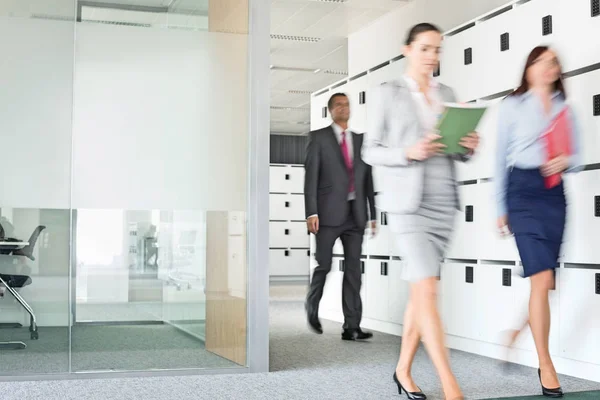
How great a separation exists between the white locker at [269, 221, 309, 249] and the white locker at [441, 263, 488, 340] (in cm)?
1055

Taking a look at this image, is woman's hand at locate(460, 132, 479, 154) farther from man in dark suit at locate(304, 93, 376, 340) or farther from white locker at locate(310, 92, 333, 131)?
white locker at locate(310, 92, 333, 131)

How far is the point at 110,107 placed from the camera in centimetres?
413

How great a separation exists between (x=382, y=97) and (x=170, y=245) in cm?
148

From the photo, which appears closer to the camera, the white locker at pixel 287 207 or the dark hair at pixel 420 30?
the dark hair at pixel 420 30

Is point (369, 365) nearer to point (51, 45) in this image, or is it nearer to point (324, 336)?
point (324, 336)

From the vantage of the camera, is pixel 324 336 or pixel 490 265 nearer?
pixel 490 265

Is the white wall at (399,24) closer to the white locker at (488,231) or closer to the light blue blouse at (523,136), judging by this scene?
the white locker at (488,231)

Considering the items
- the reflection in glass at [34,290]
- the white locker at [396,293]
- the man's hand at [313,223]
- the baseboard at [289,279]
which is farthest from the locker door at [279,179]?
the reflection in glass at [34,290]

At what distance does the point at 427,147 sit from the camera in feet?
9.87

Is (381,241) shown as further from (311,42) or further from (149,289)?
(311,42)

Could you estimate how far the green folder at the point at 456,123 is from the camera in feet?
9.70

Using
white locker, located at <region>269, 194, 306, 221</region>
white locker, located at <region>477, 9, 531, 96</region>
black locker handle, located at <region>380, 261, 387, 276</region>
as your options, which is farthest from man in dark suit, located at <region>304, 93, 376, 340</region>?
white locker, located at <region>269, 194, 306, 221</region>

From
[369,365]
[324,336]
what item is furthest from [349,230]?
[369,365]

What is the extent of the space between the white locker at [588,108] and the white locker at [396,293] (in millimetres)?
2201
